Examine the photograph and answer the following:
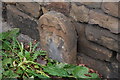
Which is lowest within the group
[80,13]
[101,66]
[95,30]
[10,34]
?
[101,66]

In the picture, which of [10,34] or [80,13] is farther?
[10,34]

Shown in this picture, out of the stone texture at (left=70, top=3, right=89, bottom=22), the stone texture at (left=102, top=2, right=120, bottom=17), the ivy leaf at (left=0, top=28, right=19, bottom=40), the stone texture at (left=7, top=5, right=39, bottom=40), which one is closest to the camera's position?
the stone texture at (left=102, top=2, right=120, bottom=17)

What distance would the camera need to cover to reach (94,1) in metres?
2.64

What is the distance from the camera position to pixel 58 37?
2.91m

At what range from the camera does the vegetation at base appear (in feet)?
9.12

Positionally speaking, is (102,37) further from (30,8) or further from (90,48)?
(30,8)

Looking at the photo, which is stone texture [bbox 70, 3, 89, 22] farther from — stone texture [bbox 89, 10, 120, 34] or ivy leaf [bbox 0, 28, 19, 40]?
Answer: ivy leaf [bbox 0, 28, 19, 40]

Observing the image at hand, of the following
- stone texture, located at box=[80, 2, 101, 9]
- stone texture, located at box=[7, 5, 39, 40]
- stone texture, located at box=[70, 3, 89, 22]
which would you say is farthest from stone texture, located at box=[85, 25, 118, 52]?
stone texture, located at box=[7, 5, 39, 40]

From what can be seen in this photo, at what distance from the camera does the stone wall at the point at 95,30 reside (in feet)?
8.43

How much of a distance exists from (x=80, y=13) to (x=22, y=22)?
1045 millimetres

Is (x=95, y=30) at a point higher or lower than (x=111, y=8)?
lower

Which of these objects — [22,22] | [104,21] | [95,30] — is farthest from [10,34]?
[104,21]

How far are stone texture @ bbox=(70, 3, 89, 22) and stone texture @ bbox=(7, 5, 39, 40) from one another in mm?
683

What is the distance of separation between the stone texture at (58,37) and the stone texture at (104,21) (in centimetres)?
27
